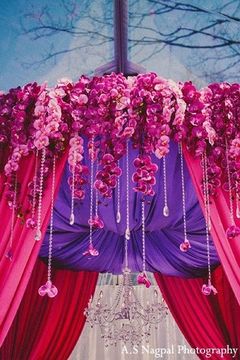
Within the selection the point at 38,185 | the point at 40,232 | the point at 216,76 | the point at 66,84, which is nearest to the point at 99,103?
the point at 66,84

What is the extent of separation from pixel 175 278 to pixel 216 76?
1752 mm

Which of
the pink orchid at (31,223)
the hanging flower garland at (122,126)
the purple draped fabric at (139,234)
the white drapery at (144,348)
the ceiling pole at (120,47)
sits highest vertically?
the ceiling pole at (120,47)

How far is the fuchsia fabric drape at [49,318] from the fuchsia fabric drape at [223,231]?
200 cm

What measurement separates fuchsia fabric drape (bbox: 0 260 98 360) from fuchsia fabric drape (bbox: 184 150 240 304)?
2004 mm

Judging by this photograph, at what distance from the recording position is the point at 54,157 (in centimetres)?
233

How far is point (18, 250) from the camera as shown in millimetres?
2211

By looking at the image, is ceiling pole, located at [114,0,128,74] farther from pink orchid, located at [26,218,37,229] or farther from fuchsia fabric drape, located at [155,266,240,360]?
fuchsia fabric drape, located at [155,266,240,360]

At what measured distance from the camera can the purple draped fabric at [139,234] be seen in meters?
2.76

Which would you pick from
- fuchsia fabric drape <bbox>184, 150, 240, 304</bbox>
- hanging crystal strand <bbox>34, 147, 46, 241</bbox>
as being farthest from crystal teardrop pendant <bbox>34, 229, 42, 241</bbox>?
fuchsia fabric drape <bbox>184, 150, 240, 304</bbox>

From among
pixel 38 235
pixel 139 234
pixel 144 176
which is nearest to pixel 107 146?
pixel 144 176

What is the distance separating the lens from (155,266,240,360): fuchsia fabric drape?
13.0ft

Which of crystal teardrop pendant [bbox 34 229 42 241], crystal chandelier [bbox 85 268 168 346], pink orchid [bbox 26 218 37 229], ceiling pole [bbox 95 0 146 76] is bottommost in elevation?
crystal chandelier [bbox 85 268 168 346]

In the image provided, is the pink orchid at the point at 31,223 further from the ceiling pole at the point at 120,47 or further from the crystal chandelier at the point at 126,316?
the crystal chandelier at the point at 126,316

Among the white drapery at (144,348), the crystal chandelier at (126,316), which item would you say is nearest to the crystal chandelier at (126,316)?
the crystal chandelier at (126,316)
